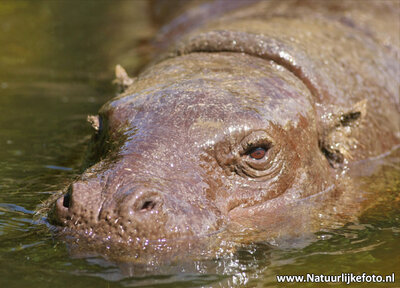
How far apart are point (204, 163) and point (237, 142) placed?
0.41m

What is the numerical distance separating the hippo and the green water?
231 mm

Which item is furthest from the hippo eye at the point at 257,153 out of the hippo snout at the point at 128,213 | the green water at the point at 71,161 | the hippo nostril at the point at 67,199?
the hippo nostril at the point at 67,199

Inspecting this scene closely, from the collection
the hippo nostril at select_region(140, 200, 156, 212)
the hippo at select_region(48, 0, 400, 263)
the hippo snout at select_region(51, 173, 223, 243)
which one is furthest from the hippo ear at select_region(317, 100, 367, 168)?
the hippo nostril at select_region(140, 200, 156, 212)

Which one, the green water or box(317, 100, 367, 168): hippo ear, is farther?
box(317, 100, 367, 168): hippo ear

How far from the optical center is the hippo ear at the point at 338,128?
6.90 metres

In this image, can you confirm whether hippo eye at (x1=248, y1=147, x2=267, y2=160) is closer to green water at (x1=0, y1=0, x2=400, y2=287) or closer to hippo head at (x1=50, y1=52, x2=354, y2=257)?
hippo head at (x1=50, y1=52, x2=354, y2=257)

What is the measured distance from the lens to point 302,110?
659cm

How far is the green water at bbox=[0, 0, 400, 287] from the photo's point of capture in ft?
15.1

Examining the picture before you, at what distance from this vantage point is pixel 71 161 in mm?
7457

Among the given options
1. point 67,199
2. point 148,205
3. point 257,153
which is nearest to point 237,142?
point 257,153

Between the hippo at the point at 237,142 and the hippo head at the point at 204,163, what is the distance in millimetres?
11

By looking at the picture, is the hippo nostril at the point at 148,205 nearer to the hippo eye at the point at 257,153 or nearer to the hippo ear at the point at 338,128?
the hippo eye at the point at 257,153

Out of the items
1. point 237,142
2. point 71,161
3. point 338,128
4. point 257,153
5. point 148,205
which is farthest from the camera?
point 71,161

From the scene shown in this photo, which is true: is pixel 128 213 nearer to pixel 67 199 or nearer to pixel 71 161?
pixel 67 199
